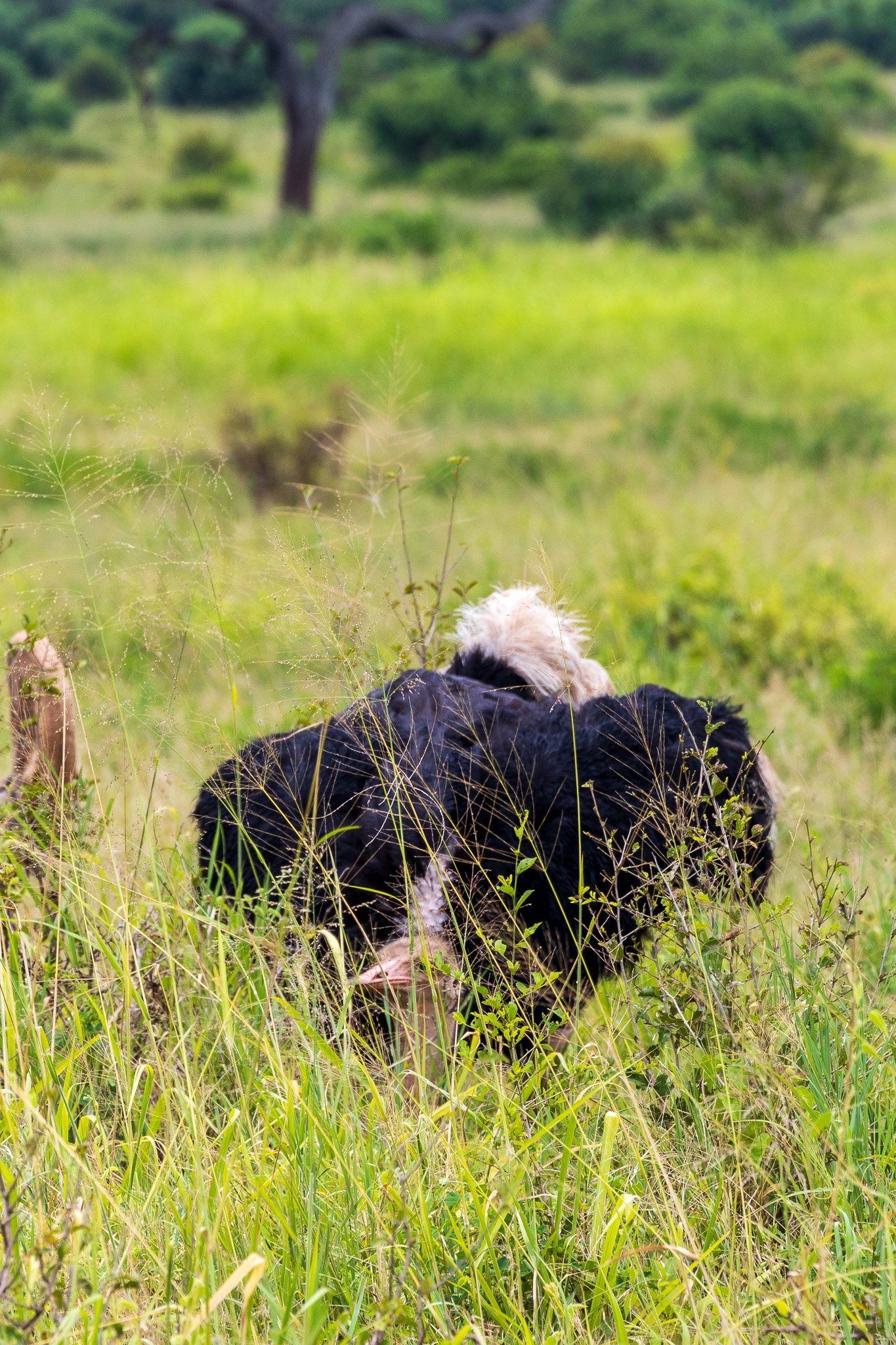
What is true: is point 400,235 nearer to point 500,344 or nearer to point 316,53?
point 500,344

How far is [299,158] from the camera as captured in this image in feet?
79.4

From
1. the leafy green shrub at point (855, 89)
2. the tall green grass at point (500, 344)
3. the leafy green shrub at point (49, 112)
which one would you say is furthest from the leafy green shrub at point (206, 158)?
the leafy green shrub at point (855, 89)

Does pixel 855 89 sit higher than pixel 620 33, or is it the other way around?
pixel 620 33

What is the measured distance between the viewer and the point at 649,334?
1323 centimetres

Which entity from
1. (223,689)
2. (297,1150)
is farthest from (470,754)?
(223,689)

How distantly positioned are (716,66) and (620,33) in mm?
8632

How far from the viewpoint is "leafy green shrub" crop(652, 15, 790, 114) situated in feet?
131

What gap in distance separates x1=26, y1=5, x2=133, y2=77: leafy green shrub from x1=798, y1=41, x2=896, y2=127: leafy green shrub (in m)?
21.3

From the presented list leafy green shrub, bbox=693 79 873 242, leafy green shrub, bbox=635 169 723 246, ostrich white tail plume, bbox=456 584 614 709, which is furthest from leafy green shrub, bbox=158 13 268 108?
ostrich white tail plume, bbox=456 584 614 709

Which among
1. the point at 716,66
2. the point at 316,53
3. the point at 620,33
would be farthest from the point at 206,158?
the point at 620,33

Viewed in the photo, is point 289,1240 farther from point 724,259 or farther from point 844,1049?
point 724,259

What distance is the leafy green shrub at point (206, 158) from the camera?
30781 millimetres

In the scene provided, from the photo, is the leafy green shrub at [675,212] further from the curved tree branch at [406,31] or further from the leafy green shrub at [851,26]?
the leafy green shrub at [851,26]

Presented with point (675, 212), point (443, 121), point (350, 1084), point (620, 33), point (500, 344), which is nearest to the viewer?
point (350, 1084)
